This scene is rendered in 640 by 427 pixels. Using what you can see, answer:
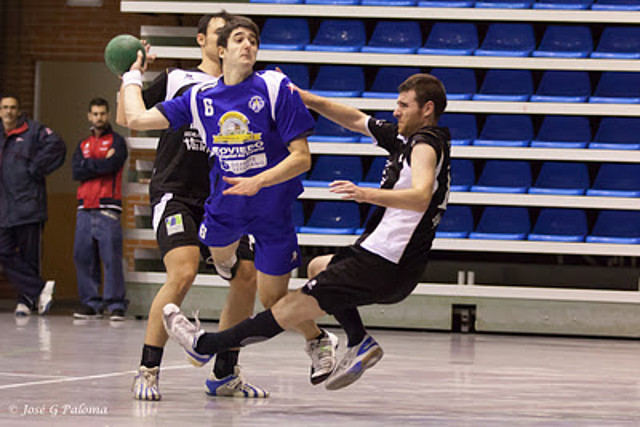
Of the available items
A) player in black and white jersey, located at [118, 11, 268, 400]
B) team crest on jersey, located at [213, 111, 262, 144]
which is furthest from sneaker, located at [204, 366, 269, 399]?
team crest on jersey, located at [213, 111, 262, 144]

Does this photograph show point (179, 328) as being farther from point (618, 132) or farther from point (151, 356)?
point (618, 132)

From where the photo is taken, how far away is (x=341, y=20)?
453 inches

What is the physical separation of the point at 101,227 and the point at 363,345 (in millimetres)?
6528

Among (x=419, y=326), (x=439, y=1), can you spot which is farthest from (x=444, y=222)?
(x=439, y=1)

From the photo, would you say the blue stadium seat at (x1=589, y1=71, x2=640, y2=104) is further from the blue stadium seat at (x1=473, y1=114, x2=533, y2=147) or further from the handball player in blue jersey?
the handball player in blue jersey

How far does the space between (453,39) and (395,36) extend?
593 millimetres

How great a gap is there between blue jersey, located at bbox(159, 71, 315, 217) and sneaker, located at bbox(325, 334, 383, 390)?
2.67 feet

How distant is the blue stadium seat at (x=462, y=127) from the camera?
11078 millimetres

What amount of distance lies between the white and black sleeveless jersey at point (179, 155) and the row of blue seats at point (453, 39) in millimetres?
5291

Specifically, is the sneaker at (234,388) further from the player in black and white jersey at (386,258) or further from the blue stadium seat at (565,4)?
the blue stadium seat at (565,4)

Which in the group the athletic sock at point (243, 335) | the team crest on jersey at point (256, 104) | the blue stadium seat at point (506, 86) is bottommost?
the athletic sock at point (243, 335)

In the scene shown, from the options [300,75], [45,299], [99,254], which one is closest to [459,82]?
[300,75]

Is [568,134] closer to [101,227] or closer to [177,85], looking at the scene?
[101,227]

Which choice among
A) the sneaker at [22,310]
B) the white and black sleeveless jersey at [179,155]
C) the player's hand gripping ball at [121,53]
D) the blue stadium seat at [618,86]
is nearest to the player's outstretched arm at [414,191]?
the white and black sleeveless jersey at [179,155]
